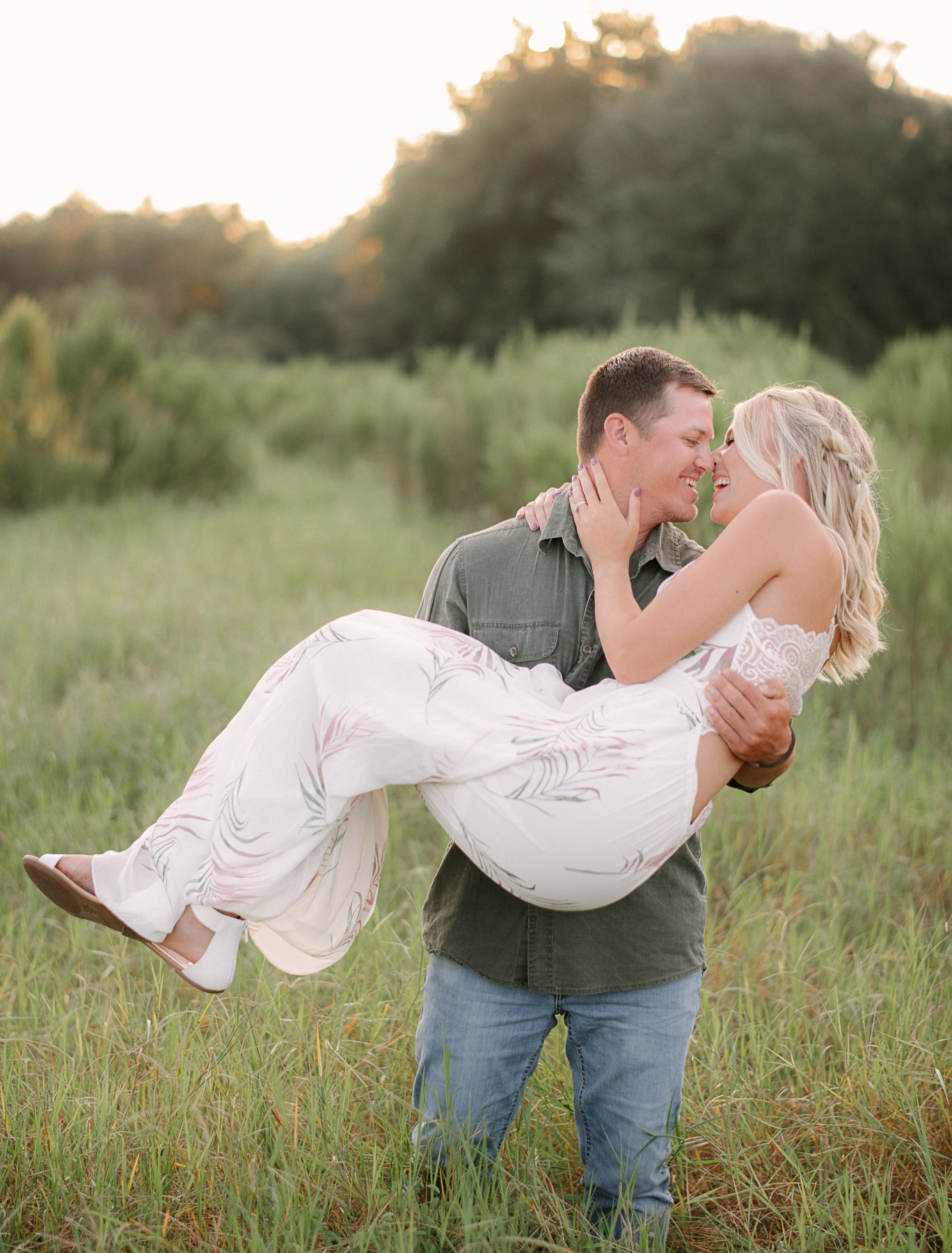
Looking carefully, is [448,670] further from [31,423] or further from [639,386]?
[31,423]

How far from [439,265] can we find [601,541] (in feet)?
91.3

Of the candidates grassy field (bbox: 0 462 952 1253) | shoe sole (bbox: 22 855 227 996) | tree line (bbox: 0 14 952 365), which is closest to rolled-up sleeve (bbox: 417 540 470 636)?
shoe sole (bbox: 22 855 227 996)

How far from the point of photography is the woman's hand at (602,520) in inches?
78.5

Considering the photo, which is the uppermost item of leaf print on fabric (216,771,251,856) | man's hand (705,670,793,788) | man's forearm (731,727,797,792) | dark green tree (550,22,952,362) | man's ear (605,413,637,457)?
dark green tree (550,22,952,362)

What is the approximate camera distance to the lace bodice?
186 cm

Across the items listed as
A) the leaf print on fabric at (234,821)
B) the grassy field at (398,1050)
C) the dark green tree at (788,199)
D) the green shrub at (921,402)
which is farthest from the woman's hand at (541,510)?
the dark green tree at (788,199)

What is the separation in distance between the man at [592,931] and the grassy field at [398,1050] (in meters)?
0.18

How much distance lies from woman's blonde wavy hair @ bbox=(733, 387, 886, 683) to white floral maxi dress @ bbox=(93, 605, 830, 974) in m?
0.23

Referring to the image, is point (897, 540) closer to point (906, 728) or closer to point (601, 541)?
point (906, 728)

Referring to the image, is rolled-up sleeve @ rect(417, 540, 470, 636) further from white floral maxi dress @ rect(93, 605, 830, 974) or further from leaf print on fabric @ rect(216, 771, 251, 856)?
leaf print on fabric @ rect(216, 771, 251, 856)

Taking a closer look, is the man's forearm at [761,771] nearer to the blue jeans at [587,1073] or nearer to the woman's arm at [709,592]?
the woman's arm at [709,592]

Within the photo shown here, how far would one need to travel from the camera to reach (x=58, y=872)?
1.80 m

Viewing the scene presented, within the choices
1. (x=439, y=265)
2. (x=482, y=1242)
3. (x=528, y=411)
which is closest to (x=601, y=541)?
(x=482, y=1242)

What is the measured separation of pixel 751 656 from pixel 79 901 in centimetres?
141
